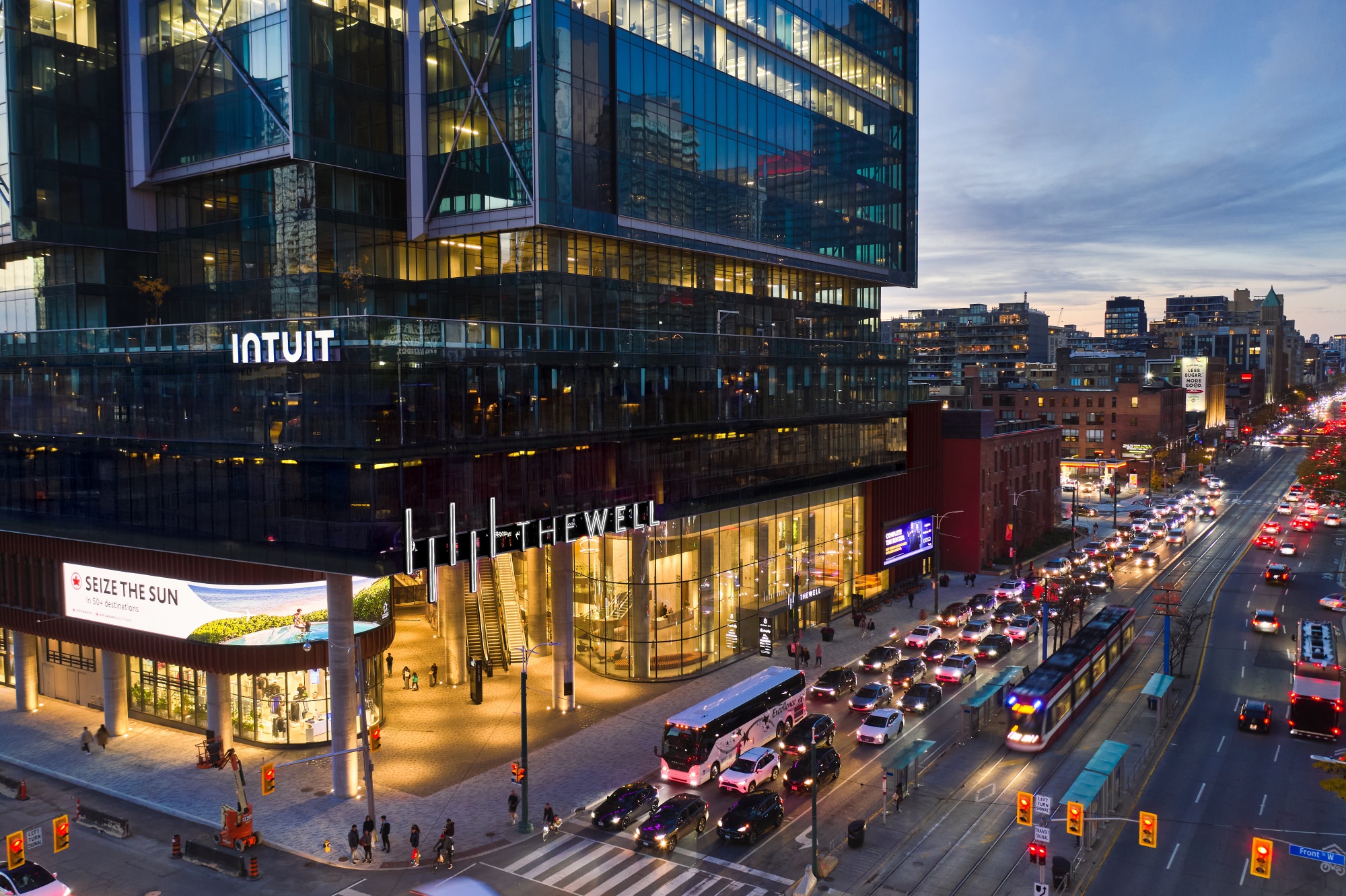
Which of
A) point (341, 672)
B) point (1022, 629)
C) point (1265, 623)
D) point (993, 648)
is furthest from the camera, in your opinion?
point (1265, 623)

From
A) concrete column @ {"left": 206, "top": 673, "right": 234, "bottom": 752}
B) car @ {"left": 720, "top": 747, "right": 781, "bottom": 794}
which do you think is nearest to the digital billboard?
car @ {"left": 720, "top": 747, "right": 781, "bottom": 794}

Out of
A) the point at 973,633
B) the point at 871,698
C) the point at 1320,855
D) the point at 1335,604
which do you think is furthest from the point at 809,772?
the point at 1335,604

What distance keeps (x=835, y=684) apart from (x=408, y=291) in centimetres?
3414

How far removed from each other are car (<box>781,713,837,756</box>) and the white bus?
3.54 ft

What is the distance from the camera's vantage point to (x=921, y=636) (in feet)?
213

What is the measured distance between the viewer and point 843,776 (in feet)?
140

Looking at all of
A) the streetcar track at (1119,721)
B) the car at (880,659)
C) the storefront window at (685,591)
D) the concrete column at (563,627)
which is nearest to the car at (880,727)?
the streetcar track at (1119,721)

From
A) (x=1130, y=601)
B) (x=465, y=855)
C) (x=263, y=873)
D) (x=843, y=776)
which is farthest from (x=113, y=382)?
(x=1130, y=601)

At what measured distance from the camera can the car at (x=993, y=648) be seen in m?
62.8

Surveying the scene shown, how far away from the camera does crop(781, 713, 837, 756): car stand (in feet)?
146

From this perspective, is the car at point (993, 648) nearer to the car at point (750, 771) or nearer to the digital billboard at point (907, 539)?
the digital billboard at point (907, 539)

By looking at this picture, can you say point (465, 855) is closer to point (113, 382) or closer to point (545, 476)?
point (545, 476)

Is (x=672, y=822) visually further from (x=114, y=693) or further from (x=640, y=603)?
(x=114, y=693)

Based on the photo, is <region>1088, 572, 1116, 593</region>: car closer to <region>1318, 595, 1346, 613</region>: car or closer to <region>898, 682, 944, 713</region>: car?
<region>1318, 595, 1346, 613</region>: car
